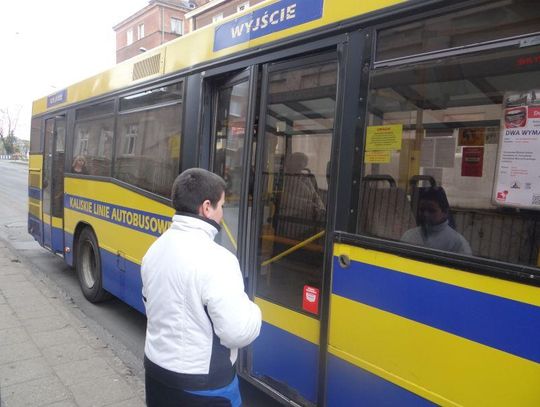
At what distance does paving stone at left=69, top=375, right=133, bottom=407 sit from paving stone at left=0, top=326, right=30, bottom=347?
122 cm

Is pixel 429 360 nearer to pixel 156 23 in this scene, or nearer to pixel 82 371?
pixel 82 371

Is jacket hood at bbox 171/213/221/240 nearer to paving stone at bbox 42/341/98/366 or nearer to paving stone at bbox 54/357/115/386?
paving stone at bbox 54/357/115/386

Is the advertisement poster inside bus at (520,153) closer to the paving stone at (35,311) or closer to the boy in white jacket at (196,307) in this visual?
the boy in white jacket at (196,307)

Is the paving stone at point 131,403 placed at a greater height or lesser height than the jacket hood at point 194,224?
lesser

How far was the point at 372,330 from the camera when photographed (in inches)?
91.0

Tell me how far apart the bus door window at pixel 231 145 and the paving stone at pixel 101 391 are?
138 centimetres

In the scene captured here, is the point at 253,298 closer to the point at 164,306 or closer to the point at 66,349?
the point at 164,306

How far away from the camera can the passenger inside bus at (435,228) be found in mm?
2051

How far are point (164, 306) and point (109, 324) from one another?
3.78 metres

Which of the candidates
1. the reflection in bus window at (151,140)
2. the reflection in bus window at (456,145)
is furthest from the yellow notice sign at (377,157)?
the reflection in bus window at (151,140)

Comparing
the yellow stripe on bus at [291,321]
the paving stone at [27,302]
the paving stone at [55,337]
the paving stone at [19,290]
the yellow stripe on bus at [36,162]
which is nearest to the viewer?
the yellow stripe on bus at [291,321]

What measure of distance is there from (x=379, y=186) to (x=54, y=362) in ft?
10.6

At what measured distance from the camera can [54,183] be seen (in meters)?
6.97

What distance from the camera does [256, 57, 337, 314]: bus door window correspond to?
9.14 ft
